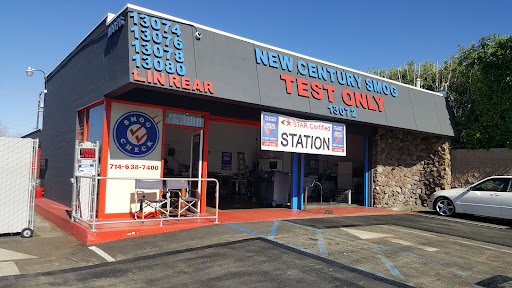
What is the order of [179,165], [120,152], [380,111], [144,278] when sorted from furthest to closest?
[179,165] → [380,111] → [120,152] → [144,278]

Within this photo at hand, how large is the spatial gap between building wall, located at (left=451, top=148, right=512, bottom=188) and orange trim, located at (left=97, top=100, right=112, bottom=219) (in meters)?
14.1

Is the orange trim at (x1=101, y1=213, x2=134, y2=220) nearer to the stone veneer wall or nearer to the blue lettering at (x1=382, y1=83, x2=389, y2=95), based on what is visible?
Answer: the blue lettering at (x1=382, y1=83, x2=389, y2=95)

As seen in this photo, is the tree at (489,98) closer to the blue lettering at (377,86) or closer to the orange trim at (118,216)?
the blue lettering at (377,86)

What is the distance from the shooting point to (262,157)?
755 inches

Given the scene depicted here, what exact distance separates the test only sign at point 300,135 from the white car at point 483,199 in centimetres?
407

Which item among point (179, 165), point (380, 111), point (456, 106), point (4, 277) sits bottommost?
point (4, 277)

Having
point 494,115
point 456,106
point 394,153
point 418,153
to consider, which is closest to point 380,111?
point 394,153

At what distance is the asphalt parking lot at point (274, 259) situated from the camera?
5.38 m

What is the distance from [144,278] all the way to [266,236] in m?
3.09

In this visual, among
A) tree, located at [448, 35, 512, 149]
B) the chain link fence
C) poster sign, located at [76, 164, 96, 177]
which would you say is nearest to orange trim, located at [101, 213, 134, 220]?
poster sign, located at [76, 164, 96, 177]

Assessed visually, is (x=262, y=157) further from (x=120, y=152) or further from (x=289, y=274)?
(x=289, y=274)

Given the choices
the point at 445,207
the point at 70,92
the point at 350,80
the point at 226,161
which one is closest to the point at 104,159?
the point at 70,92

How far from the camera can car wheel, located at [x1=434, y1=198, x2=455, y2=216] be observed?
12.8m

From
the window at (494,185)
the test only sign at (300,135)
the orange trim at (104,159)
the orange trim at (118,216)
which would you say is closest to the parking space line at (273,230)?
the test only sign at (300,135)
